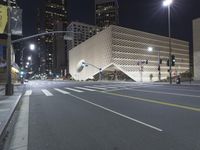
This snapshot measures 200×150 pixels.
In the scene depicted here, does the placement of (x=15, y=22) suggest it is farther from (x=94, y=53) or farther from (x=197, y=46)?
(x=94, y=53)

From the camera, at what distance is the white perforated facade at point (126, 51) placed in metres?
91.9

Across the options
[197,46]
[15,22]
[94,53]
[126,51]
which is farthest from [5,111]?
[94,53]

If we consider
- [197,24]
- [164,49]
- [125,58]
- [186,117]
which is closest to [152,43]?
[164,49]

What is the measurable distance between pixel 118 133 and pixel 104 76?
332 ft

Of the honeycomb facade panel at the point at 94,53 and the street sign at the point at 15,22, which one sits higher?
the honeycomb facade panel at the point at 94,53

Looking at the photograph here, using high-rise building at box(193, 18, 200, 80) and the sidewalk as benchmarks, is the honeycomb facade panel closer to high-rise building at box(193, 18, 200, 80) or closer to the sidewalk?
high-rise building at box(193, 18, 200, 80)

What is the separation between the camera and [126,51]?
96312mm

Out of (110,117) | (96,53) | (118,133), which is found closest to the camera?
(118,133)

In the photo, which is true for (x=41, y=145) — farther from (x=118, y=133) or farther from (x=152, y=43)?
(x=152, y=43)

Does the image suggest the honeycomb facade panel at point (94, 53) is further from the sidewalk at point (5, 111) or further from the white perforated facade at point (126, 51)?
the sidewalk at point (5, 111)

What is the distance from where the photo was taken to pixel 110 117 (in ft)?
28.8

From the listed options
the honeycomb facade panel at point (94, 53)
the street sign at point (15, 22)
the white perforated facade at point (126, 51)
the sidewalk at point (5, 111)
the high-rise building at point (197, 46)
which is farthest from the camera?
the honeycomb facade panel at point (94, 53)

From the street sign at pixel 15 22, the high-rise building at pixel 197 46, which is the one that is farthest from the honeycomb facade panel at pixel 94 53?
the street sign at pixel 15 22

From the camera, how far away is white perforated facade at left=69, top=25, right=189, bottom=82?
9194 cm
